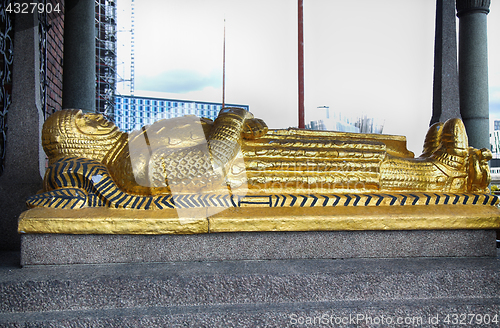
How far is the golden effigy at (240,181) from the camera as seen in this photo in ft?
5.91

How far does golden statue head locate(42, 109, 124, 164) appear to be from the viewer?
6.88 feet

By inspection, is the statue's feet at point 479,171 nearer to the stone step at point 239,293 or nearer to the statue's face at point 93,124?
the stone step at point 239,293

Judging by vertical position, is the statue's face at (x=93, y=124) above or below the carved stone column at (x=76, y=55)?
below

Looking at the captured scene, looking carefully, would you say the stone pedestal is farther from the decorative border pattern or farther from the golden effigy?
the decorative border pattern

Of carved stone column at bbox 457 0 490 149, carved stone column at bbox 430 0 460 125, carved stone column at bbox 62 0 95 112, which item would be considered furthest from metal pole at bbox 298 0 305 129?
carved stone column at bbox 62 0 95 112

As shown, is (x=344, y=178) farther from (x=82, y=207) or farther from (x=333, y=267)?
(x=82, y=207)

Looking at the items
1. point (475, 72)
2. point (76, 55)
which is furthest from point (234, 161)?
point (475, 72)

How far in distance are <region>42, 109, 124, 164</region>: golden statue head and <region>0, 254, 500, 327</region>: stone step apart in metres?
0.73

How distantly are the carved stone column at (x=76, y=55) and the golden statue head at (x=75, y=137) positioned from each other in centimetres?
223

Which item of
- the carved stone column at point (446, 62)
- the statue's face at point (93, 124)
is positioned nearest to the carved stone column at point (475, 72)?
the carved stone column at point (446, 62)

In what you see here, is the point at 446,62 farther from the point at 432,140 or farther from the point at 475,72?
the point at 432,140

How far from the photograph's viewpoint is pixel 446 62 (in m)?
3.68

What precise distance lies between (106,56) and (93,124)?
38.9ft

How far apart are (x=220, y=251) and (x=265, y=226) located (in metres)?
0.28
